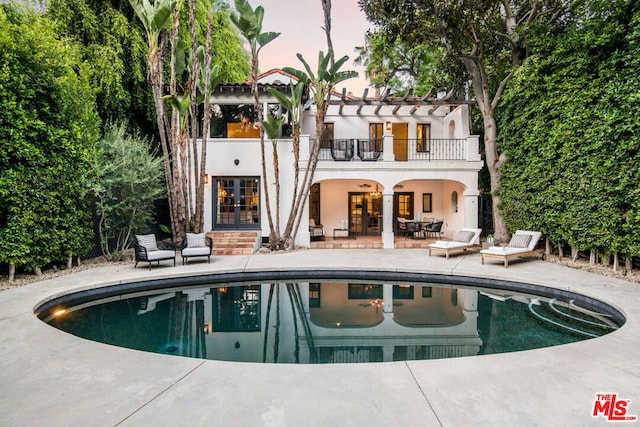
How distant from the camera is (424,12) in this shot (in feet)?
36.9

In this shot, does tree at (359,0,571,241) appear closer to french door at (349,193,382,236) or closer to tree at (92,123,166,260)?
french door at (349,193,382,236)

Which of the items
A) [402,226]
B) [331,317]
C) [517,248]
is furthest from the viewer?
[402,226]

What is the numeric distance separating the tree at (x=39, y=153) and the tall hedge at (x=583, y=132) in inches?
506

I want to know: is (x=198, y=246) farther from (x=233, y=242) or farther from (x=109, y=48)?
(x=109, y=48)

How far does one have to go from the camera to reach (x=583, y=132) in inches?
334

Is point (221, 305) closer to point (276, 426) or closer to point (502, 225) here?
point (276, 426)

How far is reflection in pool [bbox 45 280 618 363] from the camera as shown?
495 cm

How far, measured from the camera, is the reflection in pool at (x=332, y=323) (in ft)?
16.2

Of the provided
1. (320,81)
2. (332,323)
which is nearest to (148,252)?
(332,323)

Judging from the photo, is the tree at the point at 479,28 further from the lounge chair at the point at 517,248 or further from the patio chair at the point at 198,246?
the patio chair at the point at 198,246

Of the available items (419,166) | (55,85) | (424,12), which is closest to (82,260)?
(55,85)

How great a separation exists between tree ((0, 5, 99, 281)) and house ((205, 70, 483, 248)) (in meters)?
5.40

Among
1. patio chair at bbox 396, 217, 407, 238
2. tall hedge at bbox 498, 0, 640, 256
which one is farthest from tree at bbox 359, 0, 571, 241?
patio chair at bbox 396, 217, 407, 238

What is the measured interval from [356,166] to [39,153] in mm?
9734
